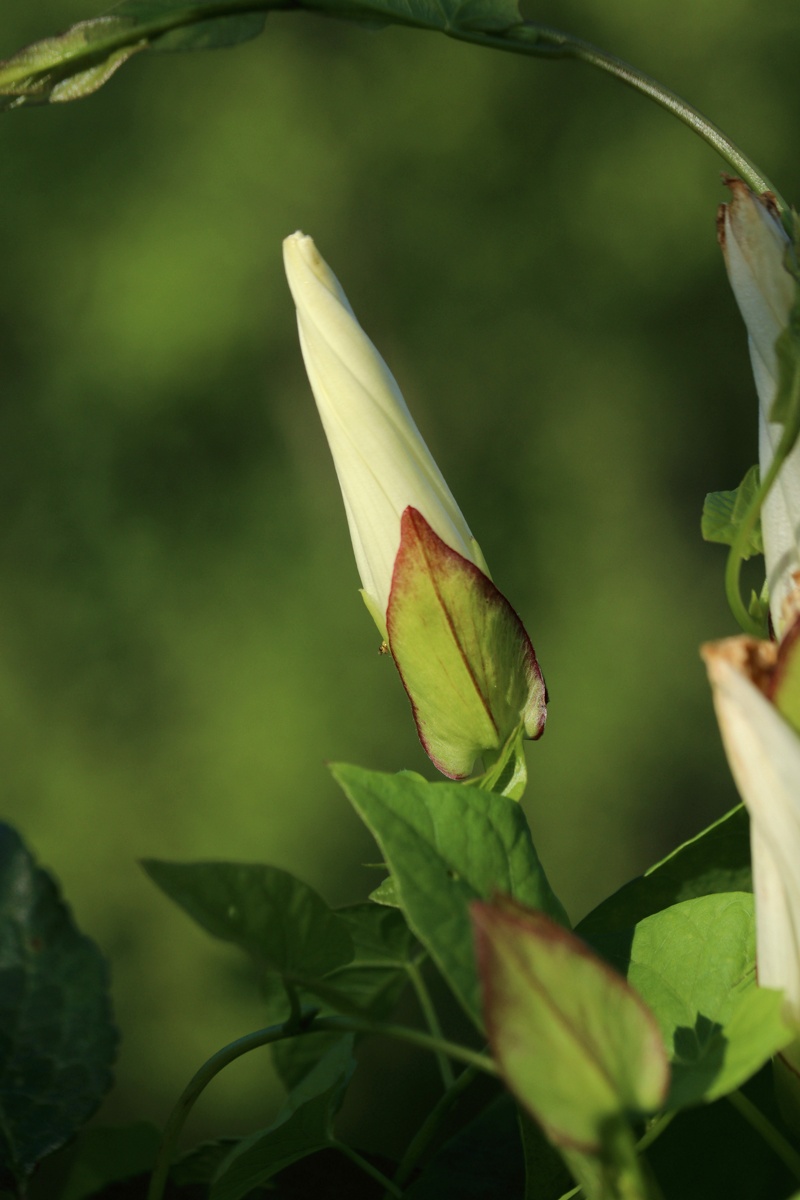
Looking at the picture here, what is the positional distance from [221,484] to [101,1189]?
1.17 meters

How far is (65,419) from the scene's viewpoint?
1316mm

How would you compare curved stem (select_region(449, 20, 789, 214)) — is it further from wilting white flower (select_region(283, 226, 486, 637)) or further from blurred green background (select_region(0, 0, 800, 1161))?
blurred green background (select_region(0, 0, 800, 1161))

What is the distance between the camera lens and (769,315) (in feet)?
0.48

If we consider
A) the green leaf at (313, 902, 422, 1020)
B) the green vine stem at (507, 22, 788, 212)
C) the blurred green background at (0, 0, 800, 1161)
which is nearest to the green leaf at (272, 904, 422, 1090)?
the green leaf at (313, 902, 422, 1020)

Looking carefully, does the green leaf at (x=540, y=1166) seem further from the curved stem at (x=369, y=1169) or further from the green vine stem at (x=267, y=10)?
the green vine stem at (x=267, y=10)

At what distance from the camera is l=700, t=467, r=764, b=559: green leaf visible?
0.16 meters

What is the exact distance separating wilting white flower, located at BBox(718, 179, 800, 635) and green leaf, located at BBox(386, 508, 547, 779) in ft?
0.13

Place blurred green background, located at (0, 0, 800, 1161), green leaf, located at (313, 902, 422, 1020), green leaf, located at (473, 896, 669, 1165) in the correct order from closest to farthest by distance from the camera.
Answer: green leaf, located at (473, 896, 669, 1165) → green leaf, located at (313, 902, 422, 1020) → blurred green background, located at (0, 0, 800, 1161)

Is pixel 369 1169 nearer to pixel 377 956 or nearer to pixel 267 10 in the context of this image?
pixel 377 956

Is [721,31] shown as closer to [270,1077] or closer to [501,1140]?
[270,1077]

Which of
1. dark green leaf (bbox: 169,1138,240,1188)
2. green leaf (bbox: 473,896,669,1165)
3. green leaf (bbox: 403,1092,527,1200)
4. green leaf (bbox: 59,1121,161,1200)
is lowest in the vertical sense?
green leaf (bbox: 403,1092,527,1200)

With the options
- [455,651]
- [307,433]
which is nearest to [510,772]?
[455,651]

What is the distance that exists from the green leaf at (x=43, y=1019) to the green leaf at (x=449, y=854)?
43 millimetres

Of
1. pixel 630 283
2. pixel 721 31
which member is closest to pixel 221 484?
pixel 630 283
